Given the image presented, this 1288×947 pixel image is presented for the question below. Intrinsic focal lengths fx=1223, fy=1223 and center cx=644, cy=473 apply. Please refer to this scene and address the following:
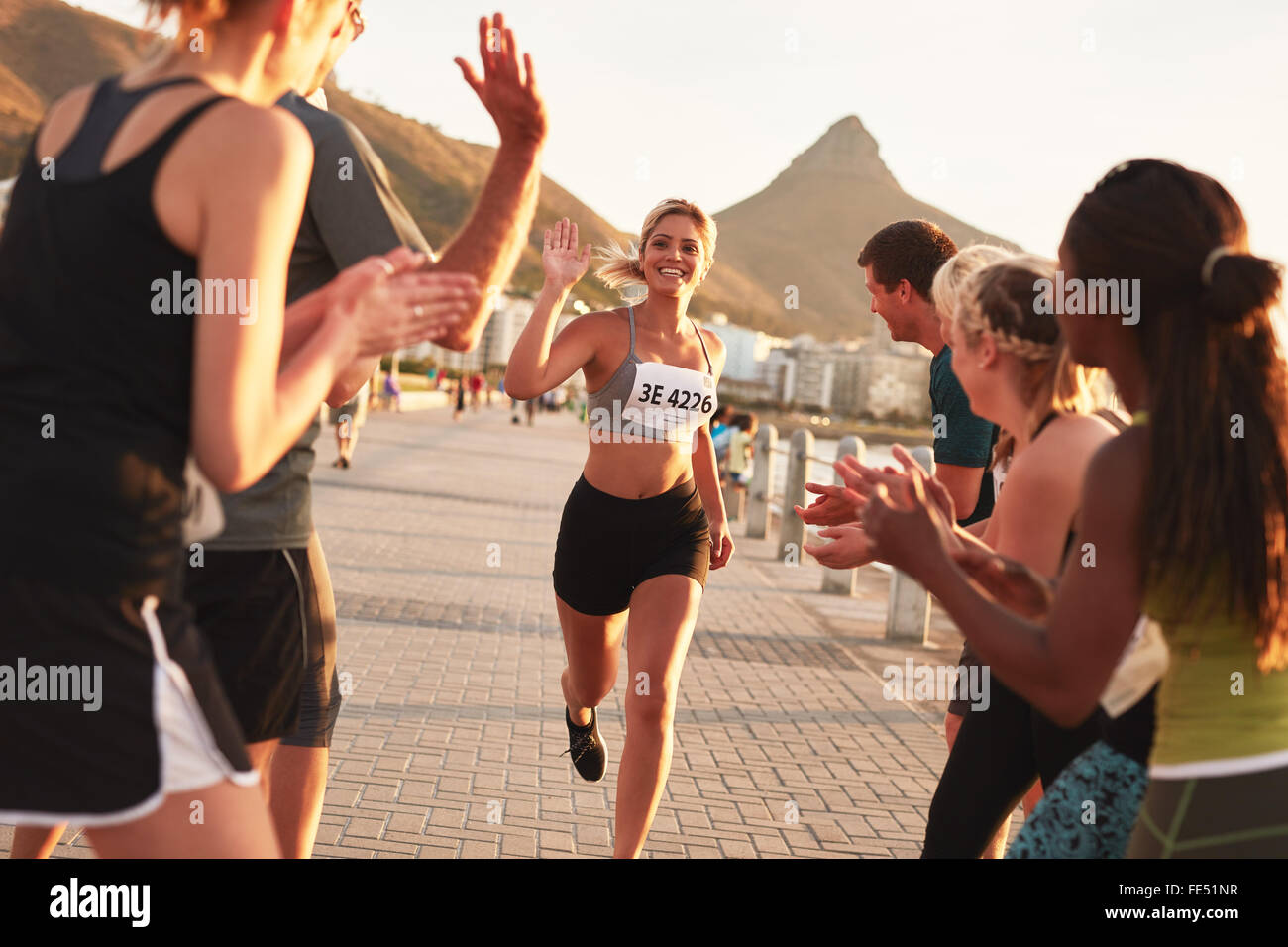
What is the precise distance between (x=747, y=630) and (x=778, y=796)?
4420mm

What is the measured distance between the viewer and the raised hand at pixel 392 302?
189 cm

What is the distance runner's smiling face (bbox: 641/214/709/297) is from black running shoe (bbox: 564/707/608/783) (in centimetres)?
181

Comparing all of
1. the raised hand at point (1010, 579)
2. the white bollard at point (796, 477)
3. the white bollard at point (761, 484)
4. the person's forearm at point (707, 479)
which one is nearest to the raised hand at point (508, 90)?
the raised hand at point (1010, 579)

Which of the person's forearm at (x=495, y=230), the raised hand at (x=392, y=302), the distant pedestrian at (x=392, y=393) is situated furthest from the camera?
the distant pedestrian at (x=392, y=393)

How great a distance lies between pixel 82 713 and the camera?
1659mm

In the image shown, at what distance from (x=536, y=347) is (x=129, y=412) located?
2.88m

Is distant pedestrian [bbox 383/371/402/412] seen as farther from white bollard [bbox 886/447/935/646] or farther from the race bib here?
the race bib

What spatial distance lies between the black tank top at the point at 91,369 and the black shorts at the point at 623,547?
117 inches

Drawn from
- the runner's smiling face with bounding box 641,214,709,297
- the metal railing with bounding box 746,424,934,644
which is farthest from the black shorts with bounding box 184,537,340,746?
the metal railing with bounding box 746,424,934,644

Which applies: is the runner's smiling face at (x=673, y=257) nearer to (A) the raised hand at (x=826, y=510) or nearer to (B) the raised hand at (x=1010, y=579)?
(A) the raised hand at (x=826, y=510)

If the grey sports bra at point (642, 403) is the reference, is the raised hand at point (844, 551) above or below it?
below

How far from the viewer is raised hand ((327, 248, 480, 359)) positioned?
74.4 inches
